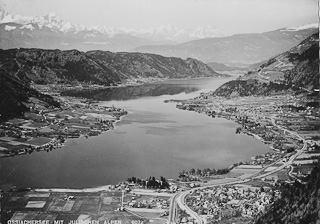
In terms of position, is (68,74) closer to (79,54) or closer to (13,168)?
(79,54)

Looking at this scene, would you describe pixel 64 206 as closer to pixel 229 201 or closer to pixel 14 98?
pixel 229 201

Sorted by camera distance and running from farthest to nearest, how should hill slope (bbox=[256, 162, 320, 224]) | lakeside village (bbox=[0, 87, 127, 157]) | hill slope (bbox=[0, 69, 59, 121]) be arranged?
hill slope (bbox=[0, 69, 59, 121]) → lakeside village (bbox=[0, 87, 127, 157]) → hill slope (bbox=[256, 162, 320, 224])

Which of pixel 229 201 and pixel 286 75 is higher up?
pixel 286 75

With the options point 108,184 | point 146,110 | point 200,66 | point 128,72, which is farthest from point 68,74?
point 108,184

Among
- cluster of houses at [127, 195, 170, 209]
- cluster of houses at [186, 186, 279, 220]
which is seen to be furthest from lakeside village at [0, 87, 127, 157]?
Answer: cluster of houses at [186, 186, 279, 220]

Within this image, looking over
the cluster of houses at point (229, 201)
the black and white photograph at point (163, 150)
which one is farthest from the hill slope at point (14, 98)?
the cluster of houses at point (229, 201)

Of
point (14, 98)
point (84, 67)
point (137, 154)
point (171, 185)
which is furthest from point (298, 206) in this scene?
point (84, 67)

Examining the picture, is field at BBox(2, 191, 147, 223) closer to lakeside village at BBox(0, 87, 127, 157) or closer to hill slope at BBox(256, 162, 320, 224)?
hill slope at BBox(256, 162, 320, 224)

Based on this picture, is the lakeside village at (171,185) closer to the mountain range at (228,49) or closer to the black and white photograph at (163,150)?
the black and white photograph at (163,150)

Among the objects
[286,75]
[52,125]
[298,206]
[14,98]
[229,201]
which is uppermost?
[286,75]
